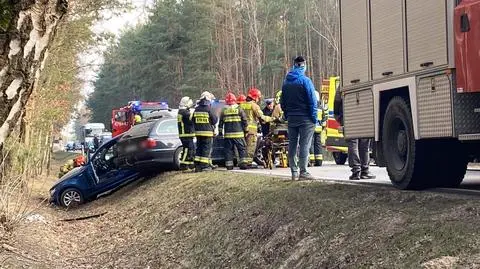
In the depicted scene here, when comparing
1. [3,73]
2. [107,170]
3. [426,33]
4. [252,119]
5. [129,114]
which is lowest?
[107,170]

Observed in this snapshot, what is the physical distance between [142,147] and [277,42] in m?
31.2

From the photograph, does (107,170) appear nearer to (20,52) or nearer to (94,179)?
(94,179)

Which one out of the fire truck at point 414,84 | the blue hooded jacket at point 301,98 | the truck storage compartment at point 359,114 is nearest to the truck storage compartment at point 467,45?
the fire truck at point 414,84

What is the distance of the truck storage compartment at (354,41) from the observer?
8781 millimetres

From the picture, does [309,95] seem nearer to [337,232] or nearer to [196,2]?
[337,232]

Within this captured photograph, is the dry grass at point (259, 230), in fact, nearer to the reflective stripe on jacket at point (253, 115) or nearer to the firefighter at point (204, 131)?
the firefighter at point (204, 131)

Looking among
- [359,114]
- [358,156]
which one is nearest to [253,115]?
[358,156]

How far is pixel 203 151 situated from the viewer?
1496 centimetres

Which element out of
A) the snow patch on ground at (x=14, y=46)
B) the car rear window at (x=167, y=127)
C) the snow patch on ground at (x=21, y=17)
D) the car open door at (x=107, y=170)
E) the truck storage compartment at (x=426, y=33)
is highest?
the truck storage compartment at (x=426, y=33)

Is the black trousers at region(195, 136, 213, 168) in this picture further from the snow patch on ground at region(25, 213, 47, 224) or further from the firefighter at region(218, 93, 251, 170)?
the snow patch on ground at region(25, 213, 47, 224)

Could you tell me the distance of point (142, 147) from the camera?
15875mm

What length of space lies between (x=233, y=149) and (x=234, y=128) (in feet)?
2.69

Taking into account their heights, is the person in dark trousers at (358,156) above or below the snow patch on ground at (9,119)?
below

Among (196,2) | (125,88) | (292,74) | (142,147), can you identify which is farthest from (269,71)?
(292,74)
